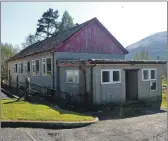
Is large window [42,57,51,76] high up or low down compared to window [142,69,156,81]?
up

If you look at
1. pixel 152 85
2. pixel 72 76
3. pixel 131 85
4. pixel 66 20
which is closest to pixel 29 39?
pixel 66 20

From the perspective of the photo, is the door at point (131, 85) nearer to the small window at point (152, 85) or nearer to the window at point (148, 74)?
the window at point (148, 74)

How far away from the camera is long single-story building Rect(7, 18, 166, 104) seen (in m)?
12.4

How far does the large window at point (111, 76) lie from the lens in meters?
12.5

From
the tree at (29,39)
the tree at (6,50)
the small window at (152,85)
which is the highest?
the tree at (29,39)

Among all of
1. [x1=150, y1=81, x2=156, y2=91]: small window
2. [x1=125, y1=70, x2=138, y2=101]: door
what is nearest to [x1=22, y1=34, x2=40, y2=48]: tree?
[x1=125, y1=70, x2=138, y2=101]: door

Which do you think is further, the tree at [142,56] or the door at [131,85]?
A: the door at [131,85]

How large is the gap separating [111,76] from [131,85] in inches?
76.2

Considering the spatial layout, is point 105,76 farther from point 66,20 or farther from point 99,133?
point 99,133

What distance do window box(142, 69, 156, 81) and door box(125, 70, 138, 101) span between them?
21.3 inches

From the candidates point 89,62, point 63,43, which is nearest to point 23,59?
point 63,43

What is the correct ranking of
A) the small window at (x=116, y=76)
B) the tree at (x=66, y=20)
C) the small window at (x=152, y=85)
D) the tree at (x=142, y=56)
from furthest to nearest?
the small window at (x=152, y=85), the small window at (x=116, y=76), the tree at (x=142, y=56), the tree at (x=66, y=20)

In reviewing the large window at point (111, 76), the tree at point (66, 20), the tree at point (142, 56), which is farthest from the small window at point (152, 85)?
the tree at point (66, 20)

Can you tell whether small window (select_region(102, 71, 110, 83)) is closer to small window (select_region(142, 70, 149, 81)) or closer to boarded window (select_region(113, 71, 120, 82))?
boarded window (select_region(113, 71, 120, 82))
